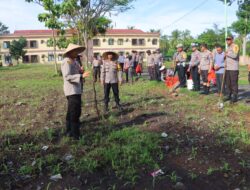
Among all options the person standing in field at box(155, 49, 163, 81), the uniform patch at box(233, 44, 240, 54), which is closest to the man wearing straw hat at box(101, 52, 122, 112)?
the uniform patch at box(233, 44, 240, 54)

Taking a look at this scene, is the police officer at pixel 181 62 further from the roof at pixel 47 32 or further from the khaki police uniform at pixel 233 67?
the roof at pixel 47 32

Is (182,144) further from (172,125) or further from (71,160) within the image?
(71,160)

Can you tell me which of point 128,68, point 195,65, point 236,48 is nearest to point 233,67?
point 236,48

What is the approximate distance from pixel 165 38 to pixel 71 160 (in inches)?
3522

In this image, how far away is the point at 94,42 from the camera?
2906 inches

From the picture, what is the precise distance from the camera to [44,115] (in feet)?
31.7

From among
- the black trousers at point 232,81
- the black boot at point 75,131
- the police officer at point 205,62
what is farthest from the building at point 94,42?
the black boot at point 75,131

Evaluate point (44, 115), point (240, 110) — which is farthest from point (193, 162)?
point (44, 115)

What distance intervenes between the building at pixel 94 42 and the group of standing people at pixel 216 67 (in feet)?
188

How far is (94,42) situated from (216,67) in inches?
2538

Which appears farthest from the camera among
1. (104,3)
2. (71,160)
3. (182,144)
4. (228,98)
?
(104,3)

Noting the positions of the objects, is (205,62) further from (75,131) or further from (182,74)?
(75,131)

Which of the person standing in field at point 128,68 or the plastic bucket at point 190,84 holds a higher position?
the person standing in field at point 128,68

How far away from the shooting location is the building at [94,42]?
71500 millimetres
